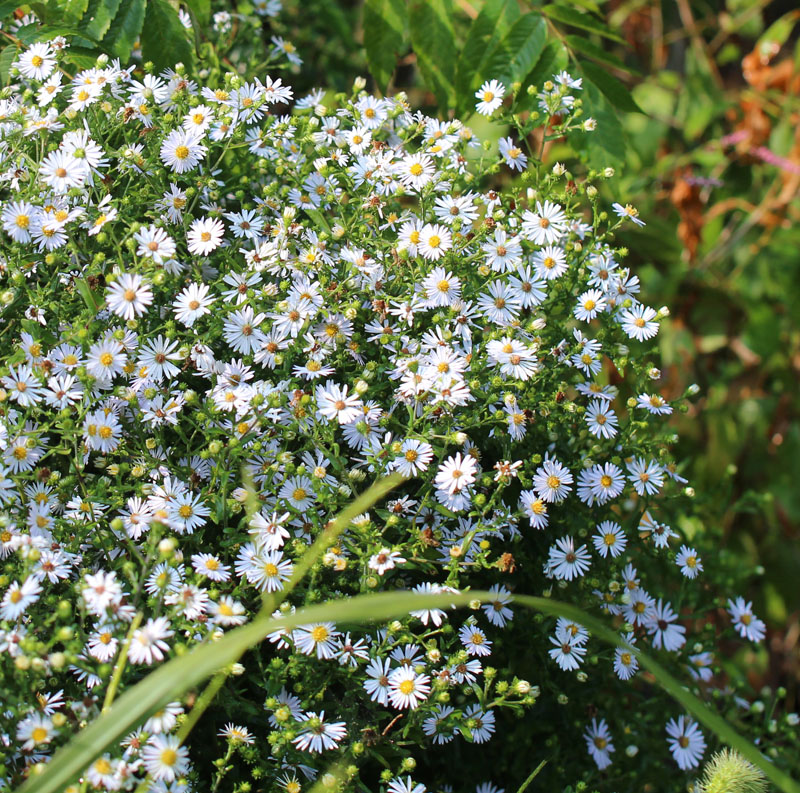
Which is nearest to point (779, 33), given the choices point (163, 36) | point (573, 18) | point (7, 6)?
point (573, 18)

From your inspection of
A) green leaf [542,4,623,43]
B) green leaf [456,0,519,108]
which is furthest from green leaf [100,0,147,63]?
green leaf [542,4,623,43]

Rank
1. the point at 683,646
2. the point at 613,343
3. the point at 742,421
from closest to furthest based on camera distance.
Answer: the point at 613,343 → the point at 683,646 → the point at 742,421

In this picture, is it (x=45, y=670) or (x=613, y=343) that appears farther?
(x=613, y=343)

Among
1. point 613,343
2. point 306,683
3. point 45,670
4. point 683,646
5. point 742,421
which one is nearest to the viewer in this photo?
point 45,670

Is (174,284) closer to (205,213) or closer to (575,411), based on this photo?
(205,213)

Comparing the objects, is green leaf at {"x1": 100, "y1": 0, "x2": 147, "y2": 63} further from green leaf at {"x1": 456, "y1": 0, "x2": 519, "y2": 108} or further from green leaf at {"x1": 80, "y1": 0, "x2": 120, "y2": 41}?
green leaf at {"x1": 456, "y1": 0, "x2": 519, "y2": 108}

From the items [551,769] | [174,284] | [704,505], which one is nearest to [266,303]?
[174,284]
